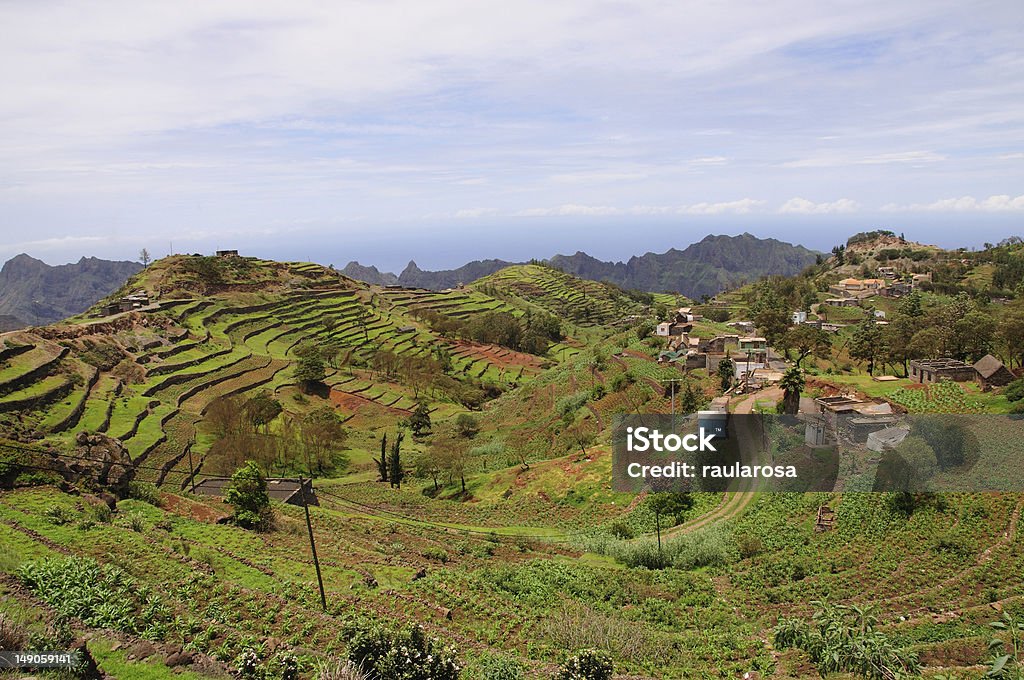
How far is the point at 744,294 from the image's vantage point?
354 ft

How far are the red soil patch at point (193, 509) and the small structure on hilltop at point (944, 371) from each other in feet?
119

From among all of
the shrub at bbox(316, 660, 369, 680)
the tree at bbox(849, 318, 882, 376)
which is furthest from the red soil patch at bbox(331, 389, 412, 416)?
the shrub at bbox(316, 660, 369, 680)

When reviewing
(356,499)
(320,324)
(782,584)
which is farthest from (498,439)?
(320,324)

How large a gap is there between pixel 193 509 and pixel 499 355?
2437 inches

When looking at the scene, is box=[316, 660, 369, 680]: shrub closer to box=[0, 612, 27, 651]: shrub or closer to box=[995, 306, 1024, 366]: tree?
box=[0, 612, 27, 651]: shrub

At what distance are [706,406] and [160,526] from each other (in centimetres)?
2888

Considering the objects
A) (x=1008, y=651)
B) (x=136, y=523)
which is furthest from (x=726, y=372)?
(x=136, y=523)

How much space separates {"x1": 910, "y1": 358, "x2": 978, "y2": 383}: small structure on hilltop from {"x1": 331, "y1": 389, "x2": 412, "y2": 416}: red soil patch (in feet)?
133

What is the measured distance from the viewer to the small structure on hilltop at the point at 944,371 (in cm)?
3141

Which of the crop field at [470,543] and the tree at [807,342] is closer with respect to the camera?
the crop field at [470,543]

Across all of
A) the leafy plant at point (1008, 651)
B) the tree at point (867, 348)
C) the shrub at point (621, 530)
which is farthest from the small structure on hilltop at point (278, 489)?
the tree at point (867, 348)

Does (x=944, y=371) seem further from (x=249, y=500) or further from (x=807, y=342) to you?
(x=249, y=500)

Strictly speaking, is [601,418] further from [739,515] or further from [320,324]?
[320,324]

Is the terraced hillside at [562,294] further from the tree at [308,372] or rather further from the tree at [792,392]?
the tree at [792,392]
